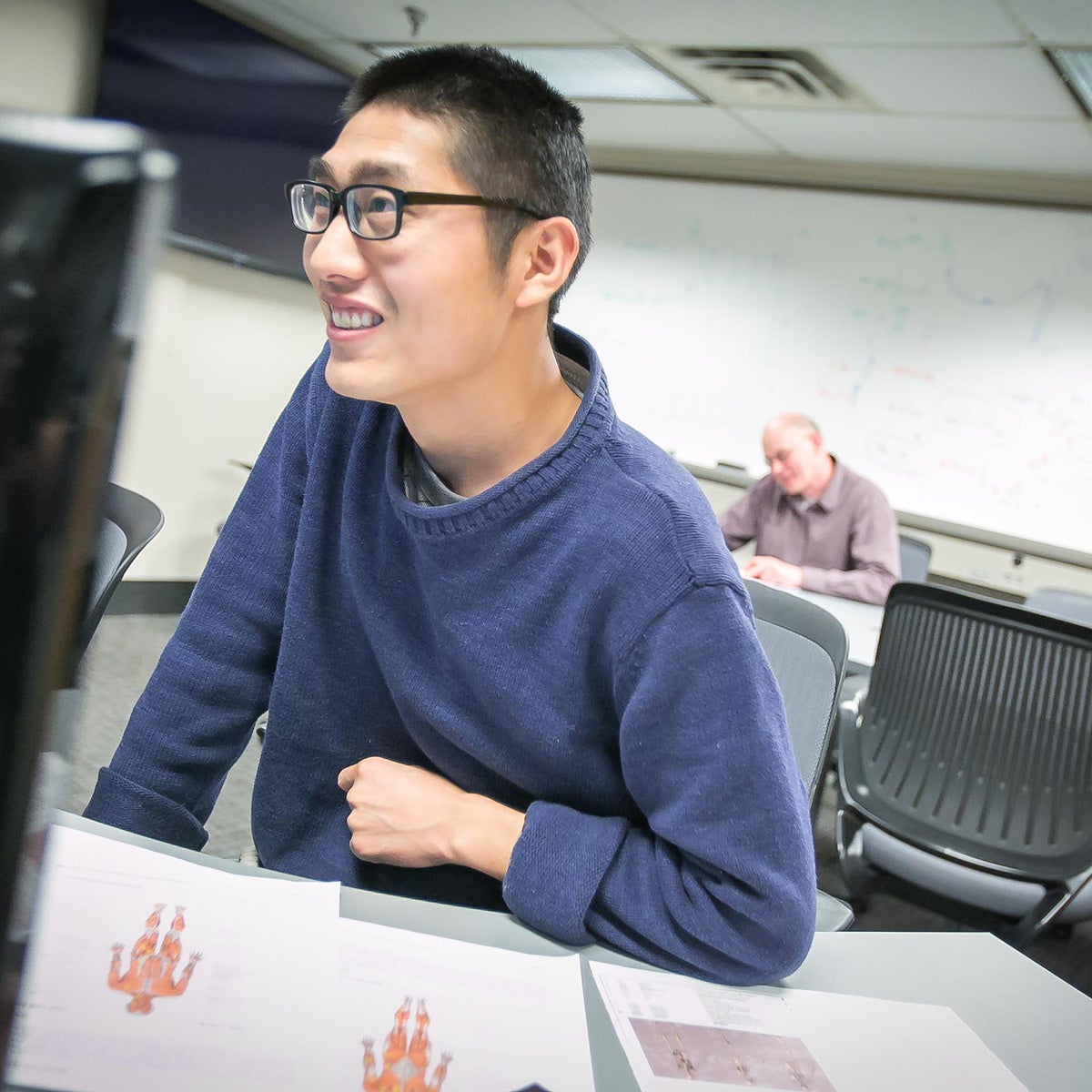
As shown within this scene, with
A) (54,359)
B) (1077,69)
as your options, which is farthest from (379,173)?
(1077,69)

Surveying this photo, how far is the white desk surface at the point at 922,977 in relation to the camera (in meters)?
0.80

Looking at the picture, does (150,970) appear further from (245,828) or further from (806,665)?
(245,828)

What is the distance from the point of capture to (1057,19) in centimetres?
281

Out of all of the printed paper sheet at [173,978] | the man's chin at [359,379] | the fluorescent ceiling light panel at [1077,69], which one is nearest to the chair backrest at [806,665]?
the man's chin at [359,379]

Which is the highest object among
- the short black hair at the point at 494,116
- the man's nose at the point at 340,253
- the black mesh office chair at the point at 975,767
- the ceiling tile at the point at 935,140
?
the ceiling tile at the point at 935,140

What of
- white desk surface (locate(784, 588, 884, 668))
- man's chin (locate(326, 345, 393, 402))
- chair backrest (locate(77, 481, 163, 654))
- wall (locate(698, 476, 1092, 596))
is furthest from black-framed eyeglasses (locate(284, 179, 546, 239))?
wall (locate(698, 476, 1092, 596))

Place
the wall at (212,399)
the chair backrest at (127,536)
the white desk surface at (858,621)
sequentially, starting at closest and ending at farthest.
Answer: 1. the chair backrest at (127,536)
2. the white desk surface at (858,621)
3. the wall at (212,399)

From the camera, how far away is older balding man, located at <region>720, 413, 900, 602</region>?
3.43 meters

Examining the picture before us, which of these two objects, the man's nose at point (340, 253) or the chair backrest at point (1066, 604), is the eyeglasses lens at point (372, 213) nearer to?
the man's nose at point (340, 253)

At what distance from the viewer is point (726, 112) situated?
4336 millimetres

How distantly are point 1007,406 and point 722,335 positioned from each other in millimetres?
1389

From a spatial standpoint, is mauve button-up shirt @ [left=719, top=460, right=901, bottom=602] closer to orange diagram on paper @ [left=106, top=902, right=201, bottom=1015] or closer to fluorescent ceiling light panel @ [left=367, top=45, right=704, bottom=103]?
fluorescent ceiling light panel @ [left=367, top=45, right=704, bottom=103]

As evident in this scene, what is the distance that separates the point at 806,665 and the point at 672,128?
4016mm

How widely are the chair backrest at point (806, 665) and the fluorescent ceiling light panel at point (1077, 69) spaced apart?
2524 millimetres
